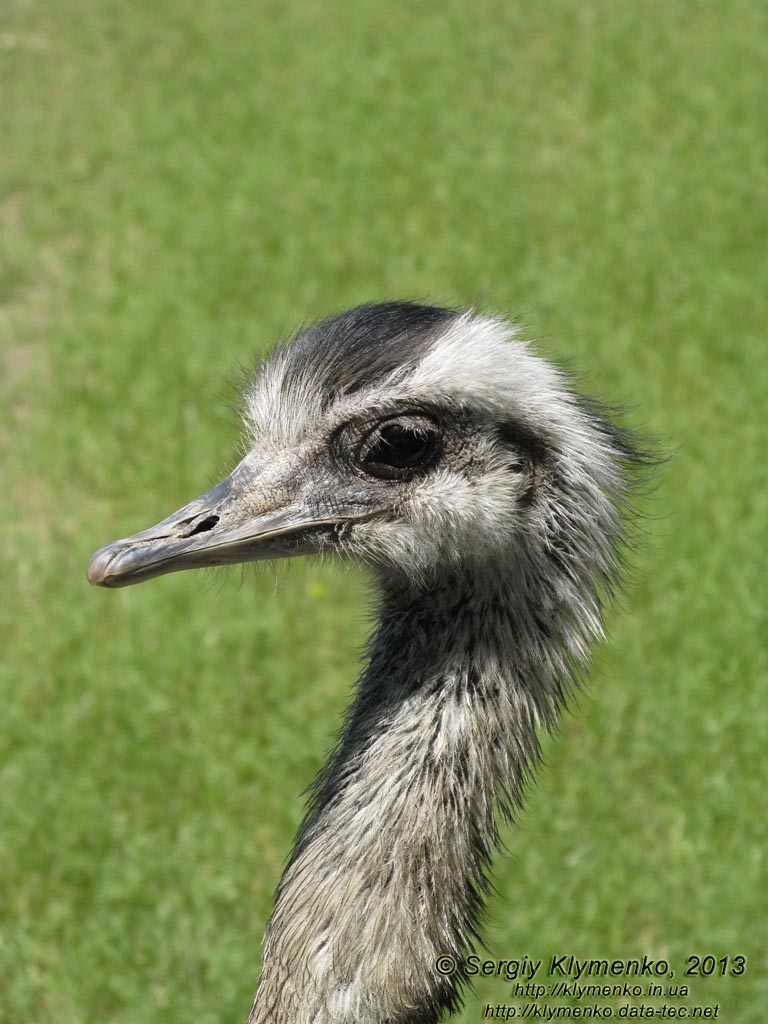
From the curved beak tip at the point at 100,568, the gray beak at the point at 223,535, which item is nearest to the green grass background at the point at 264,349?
the gray beak at the point at 223,535

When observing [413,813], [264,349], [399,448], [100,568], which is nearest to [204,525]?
[100,568]

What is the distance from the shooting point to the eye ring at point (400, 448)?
83.0 inches

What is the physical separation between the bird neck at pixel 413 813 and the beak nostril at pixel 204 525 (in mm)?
357

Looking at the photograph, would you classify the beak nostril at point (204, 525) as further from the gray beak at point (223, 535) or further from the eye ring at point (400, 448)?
the eye ring at point (400, 448)

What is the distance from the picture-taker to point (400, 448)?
213 cm

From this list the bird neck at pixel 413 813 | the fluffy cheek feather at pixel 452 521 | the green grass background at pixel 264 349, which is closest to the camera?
the bird neck at pixel 413 813

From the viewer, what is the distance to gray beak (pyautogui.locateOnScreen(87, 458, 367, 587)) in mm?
2092

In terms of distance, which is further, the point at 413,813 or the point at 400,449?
the point at 400,449

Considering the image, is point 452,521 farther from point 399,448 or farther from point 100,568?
point 100,568

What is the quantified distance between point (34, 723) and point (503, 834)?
61.7 inches

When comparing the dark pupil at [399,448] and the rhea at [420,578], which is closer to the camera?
the rhea at [420,578]

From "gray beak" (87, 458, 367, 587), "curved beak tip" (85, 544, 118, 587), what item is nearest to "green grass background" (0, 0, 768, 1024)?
"gray beak" (87, 458, 367, 587)

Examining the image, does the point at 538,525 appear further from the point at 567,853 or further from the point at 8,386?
the point at 8,386

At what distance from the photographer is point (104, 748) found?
406 centimetres
